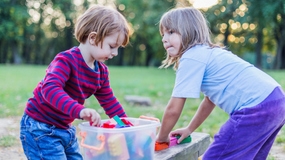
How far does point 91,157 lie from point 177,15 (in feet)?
3.31

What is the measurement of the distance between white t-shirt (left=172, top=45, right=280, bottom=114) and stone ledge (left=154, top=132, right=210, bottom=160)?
488 mm

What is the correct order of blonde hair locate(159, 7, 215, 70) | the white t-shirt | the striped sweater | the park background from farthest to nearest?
the park background
blonde hair locate(159, 7, 215, 70)
the white t-shirt
the striped sweater

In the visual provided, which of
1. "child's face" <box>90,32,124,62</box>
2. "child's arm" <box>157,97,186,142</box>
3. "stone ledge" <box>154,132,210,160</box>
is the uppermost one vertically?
"child's face" <box>90,32,124,62</box>

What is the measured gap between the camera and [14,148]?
3.27 metres

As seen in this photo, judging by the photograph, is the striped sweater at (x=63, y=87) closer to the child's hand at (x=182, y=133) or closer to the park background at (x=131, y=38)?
the child's hand at (x=182, y=133)

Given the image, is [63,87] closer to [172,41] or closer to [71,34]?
[172,41]

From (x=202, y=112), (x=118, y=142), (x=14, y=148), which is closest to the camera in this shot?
(x=118, y=142)

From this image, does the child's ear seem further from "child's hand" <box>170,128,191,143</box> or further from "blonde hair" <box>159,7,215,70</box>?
"child's hand" <box>170,128,191,143</box>

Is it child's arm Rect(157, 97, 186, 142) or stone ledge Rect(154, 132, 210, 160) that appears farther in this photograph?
A: stone ledge Rect(154, 132, 210, 160)

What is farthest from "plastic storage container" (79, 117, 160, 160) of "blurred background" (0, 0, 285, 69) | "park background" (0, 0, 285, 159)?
"blurred background" (0, 0, 285, 69)

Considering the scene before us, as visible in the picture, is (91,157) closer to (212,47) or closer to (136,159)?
(136,159)

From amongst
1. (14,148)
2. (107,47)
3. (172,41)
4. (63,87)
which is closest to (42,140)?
(63,87)

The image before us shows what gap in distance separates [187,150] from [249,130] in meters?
0.70

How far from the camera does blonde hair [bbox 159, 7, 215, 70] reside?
2.27m
